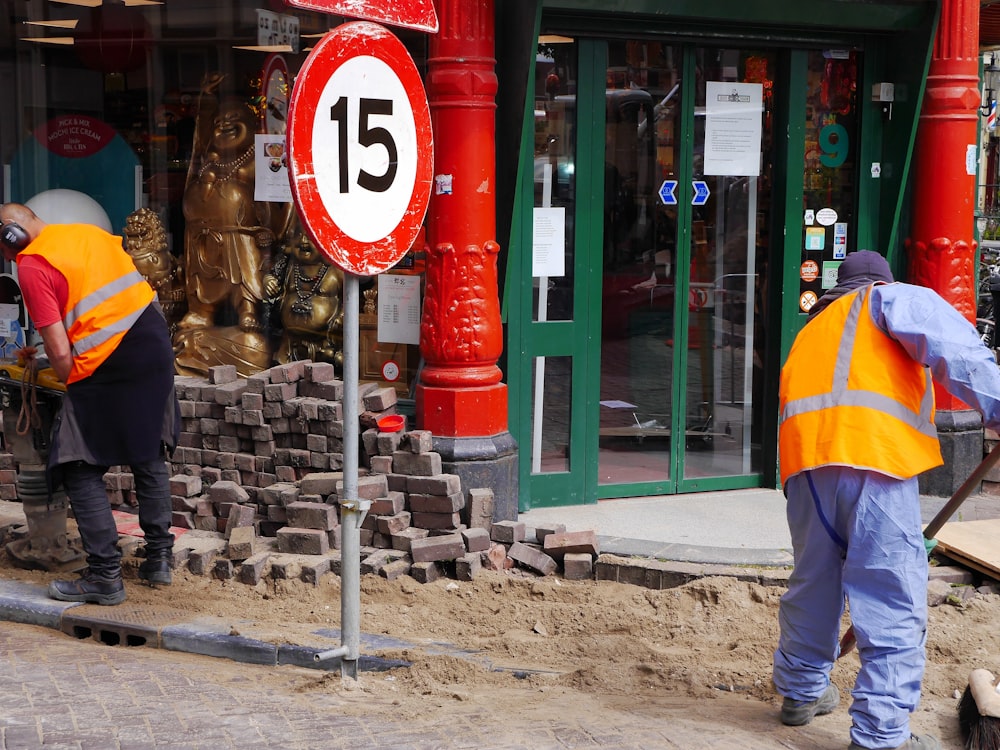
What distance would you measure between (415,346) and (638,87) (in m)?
2.03

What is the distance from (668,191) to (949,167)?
175 centimetres

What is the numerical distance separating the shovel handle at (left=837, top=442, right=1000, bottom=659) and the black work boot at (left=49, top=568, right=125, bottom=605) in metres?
3.31

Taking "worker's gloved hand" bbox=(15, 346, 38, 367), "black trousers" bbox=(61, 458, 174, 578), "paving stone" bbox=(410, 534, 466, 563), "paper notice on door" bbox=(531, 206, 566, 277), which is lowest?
"paving stone" bbox=(410, 534, 466, 563)

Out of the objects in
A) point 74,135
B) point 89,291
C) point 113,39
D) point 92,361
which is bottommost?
point 92,361

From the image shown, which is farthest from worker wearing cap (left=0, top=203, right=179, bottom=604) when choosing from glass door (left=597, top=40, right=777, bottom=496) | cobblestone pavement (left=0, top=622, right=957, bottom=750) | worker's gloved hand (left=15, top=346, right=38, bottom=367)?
glass door (left=597, top=40, right=777, bottom=496)

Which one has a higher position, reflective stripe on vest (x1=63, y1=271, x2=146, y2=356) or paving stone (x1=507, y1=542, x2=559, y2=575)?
reflective stripe on vest (x1=63, y1=271, x2=146, y2=356)

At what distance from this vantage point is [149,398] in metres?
6.17

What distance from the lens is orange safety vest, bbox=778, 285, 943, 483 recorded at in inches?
171

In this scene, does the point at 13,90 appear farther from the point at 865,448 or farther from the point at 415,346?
the point at 865,448

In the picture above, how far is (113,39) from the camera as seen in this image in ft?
27.0

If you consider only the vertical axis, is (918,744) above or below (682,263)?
below

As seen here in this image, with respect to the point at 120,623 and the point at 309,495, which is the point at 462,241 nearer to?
the point at 309,495

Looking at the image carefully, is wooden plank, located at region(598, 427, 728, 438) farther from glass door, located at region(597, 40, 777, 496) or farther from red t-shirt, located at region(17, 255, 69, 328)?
red t-shirt, located at region(17, 255, 69, 328)

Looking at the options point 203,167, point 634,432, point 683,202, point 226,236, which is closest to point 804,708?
point 634,432
